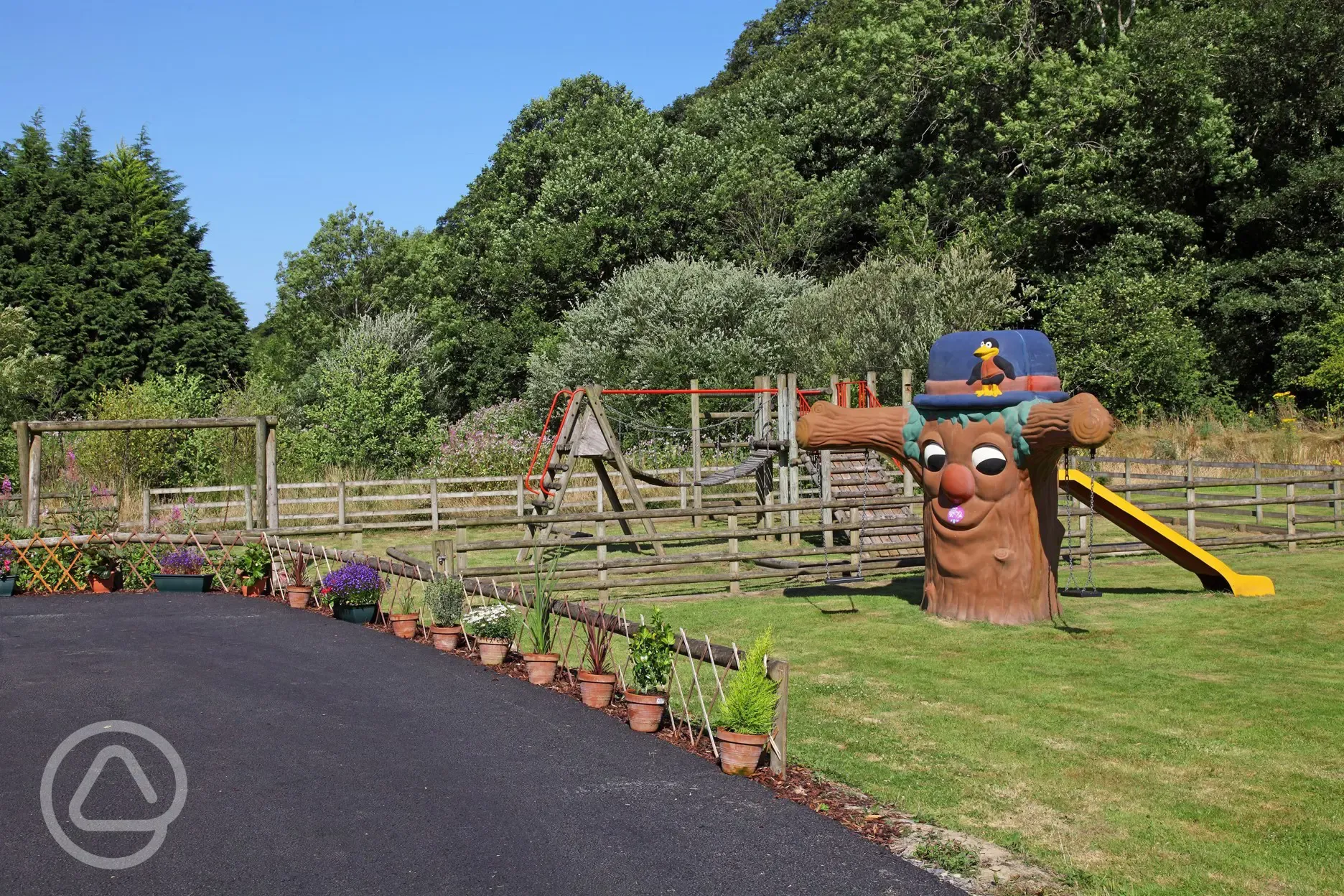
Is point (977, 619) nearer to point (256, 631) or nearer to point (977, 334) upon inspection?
point (977, 334)

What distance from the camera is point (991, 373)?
452 inches

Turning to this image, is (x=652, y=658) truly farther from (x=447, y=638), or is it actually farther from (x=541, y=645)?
(x=447, y=638)

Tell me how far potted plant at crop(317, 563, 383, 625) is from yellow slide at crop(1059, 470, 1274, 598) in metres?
7.61

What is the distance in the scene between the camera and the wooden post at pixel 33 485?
17859 mm

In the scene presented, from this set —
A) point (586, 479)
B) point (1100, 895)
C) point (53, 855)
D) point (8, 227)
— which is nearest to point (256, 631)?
point (53, 855)

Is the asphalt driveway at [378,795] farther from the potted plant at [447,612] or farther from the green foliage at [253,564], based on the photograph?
the green foliage at [253,564]

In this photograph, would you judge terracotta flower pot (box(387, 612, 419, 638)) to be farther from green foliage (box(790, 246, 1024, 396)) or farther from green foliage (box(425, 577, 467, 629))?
green foliage (box(790, 246, 1024, 396))

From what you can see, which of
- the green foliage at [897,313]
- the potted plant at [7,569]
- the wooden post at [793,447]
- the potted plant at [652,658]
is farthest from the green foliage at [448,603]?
the green foliage at [897,313]

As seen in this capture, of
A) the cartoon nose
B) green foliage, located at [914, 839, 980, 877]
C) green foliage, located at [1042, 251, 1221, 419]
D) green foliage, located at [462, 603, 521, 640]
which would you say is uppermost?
green foliage, located at [1042, 251, 1221, 419]

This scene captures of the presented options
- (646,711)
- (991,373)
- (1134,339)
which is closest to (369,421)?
(1134,339)

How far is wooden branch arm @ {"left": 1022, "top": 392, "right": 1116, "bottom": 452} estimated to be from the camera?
10250mm

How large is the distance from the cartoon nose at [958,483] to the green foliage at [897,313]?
18022 millimetres

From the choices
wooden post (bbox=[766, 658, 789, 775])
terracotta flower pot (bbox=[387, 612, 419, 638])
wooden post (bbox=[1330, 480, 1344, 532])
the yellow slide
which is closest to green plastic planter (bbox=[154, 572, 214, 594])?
terracotta flower pot (bbox=[387, 612, 419, 638])

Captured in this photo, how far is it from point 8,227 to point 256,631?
3367cm
